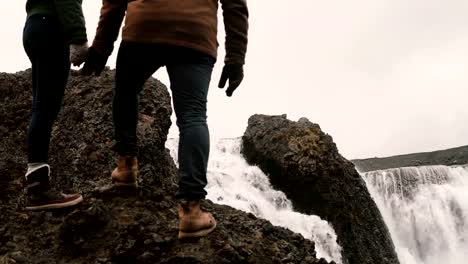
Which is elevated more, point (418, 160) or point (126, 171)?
point (126, 171)

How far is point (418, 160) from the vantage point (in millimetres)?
53594

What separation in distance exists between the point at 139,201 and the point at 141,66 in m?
1.22

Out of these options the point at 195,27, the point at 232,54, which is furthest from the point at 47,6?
the point at 232,54

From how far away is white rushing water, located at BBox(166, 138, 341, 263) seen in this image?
1480 cm

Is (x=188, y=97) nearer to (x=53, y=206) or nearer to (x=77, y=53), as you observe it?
(x=77, y=53)

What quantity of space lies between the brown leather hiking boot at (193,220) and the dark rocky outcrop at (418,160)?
47712 millimetres

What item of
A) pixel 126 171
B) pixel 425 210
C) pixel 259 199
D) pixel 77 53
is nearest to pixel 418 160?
pixel 425 210

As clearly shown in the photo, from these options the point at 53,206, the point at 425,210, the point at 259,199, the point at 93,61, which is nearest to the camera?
the point at 93,61

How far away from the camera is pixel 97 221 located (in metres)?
3.44

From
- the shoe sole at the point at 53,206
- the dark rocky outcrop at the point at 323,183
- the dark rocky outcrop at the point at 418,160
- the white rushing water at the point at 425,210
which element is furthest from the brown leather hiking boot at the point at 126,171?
the dark rocky outcrop at the point at 418,160

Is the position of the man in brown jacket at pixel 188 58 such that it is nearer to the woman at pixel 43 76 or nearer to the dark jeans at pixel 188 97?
the dark jeans at pixel 188 97

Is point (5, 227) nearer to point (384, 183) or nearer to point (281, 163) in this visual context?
point (281, 163)

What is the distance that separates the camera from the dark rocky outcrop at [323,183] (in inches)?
661

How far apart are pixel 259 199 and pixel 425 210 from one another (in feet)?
38.9
